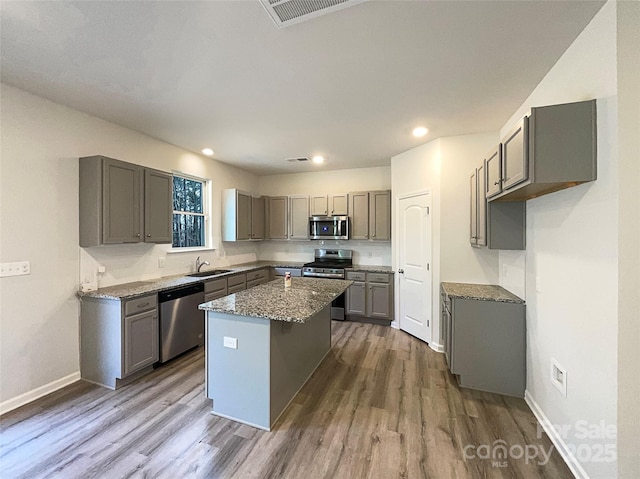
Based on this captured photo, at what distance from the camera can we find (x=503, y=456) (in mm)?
1831

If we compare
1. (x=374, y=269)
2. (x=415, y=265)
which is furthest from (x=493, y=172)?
(x=374, y=269)

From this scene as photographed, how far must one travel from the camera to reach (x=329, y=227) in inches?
201

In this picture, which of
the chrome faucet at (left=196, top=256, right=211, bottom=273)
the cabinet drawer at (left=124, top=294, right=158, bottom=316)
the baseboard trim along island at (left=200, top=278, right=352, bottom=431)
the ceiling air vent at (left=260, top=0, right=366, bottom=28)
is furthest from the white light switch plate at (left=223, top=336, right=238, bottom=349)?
the chrome faucet at (left=196, top=256, right=211, bottom=273)

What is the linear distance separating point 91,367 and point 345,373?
258 centimetres

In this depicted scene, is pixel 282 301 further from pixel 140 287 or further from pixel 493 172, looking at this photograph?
pixel 493 172

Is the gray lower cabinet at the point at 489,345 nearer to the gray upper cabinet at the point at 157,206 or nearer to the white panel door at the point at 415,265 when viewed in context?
the white panel door at the point at 415,265

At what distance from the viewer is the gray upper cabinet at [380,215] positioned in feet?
15.7

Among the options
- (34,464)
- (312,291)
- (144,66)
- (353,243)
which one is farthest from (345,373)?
(144,66)

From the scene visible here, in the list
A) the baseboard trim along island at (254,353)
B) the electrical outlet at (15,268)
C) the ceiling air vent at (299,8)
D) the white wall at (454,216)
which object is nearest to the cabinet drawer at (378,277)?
the white wall at (454,216)

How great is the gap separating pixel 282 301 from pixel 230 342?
0.51m

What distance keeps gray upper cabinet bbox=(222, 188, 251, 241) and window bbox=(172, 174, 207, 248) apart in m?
0.35

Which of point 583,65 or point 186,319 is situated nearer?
point 583,65

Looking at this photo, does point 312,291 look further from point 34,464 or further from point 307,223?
point 307,223

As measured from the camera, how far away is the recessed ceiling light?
127 inches
